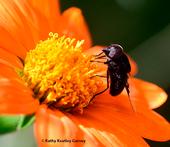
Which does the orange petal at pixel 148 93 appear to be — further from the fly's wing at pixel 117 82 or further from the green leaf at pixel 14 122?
the green leaf at pixel 14 122

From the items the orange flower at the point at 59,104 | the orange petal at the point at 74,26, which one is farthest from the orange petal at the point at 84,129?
the orange petal at the point at 74,26

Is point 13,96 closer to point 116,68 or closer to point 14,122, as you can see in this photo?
point 14,122

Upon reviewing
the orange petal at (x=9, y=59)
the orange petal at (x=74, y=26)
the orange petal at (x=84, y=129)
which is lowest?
the orange petal at (x=84, y=129)

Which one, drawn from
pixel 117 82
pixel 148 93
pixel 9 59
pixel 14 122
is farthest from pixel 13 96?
pixel 148 93

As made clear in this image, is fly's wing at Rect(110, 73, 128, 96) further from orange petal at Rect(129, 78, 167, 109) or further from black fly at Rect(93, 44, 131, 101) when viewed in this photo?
orange petal at Rect(129, 78, 167, 109)

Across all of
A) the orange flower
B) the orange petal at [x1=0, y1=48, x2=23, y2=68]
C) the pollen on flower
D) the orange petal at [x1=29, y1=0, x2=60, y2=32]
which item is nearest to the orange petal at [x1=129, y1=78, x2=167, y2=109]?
the orange flower

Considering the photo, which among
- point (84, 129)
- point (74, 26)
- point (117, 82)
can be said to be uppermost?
point (74, 26)
